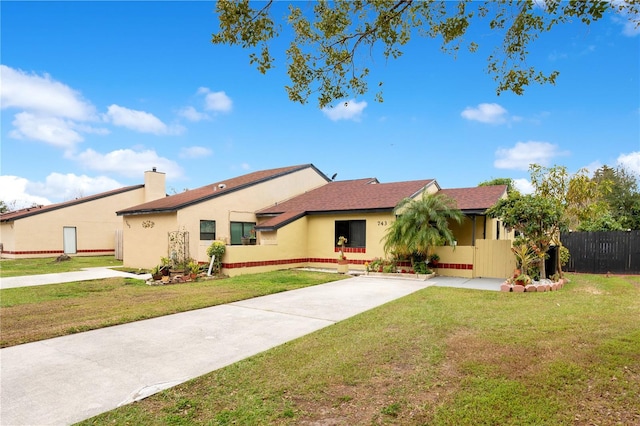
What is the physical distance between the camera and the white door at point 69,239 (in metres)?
25.0

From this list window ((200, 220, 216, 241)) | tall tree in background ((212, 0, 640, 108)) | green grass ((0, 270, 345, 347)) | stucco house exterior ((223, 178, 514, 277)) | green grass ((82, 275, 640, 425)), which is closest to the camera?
green grass ((82, 275, 640, 425))

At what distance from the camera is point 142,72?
47.8 ft

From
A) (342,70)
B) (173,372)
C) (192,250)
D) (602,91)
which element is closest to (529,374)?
(173,372)

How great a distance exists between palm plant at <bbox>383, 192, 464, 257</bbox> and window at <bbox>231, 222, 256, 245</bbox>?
8.11 m

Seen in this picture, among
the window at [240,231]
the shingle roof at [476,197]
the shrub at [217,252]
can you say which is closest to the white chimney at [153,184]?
the window at [240,231]

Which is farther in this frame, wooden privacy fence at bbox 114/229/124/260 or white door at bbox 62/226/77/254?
white door at bbox 62/226/77/254

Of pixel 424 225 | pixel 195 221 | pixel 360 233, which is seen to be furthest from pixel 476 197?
pixel 195 221

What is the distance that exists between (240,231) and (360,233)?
6.44 meters

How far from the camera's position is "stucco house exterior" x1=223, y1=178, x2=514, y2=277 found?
1433 cm

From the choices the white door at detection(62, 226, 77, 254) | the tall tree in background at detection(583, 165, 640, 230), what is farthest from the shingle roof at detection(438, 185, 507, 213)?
the white door at detection(62, 226, 77, 254)

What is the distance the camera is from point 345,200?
1834cm

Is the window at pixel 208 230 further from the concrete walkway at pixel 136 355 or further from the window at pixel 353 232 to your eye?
the concrete walkway at pixel 136 355

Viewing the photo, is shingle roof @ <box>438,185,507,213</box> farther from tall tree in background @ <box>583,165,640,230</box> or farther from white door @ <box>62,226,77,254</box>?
white door @ <box>62,226,77,254</box>

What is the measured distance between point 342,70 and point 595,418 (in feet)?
20.8
